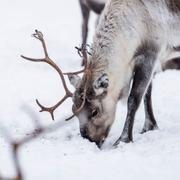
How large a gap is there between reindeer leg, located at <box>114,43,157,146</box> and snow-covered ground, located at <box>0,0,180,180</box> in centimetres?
14

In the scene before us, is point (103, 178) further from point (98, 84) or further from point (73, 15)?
point (73, 15)

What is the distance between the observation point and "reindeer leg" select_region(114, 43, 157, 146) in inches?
215

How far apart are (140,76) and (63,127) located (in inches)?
37.6

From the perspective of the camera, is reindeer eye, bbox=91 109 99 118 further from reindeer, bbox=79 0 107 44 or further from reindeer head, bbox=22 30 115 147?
reindeer, bbox=79 0 107 44

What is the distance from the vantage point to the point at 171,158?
446 centimetres

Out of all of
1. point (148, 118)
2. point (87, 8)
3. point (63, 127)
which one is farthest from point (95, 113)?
point (87, 8)

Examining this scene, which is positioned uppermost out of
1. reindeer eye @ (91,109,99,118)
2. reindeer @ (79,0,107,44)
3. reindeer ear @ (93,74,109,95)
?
reindeer ear @ (93,74,109,95)

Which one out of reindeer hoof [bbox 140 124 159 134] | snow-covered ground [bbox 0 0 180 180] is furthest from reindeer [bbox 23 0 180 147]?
reindeer hoof [bbox 140 124 159 134]

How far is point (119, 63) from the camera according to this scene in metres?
5.39

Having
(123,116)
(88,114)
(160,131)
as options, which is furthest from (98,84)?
(123,116)

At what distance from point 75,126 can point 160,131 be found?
856 mm

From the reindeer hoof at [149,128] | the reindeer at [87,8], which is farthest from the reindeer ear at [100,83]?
the reindeer at [87,8]

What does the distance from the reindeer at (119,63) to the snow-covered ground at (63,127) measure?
0.20 m

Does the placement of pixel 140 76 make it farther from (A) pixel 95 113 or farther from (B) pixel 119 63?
(A) pixel 95 113
